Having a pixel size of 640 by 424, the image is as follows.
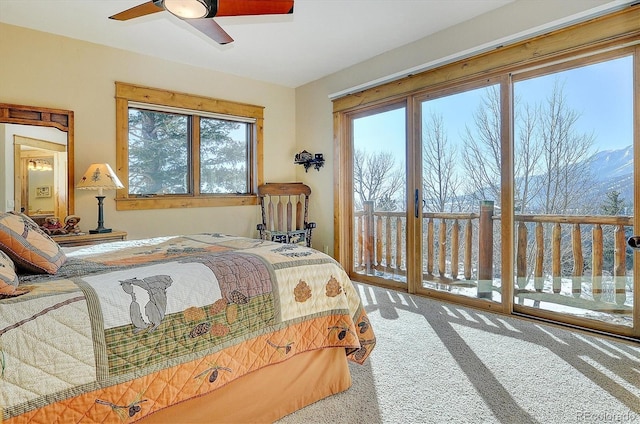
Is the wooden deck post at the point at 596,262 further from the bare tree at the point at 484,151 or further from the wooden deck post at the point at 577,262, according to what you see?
the bare tree at the point at 484,151

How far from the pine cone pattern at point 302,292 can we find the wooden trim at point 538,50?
255cm

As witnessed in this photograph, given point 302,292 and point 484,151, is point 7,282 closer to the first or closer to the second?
point 302,292

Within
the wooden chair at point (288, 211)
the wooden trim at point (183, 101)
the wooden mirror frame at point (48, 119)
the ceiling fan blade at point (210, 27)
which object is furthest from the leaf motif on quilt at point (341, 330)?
the wooden trim at point (183, 101)

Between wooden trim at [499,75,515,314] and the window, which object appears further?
the window

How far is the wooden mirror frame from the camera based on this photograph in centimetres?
313

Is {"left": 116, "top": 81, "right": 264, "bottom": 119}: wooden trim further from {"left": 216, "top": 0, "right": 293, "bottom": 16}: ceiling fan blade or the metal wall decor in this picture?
{"left": 216, "top": 0, "right": 293, "bottom": 16}: ceiling fan blade

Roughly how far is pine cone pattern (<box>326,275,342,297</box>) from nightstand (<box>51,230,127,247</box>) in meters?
2.47

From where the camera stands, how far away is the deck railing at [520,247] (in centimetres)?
268

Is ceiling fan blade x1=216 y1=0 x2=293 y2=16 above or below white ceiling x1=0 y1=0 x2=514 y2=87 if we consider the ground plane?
below

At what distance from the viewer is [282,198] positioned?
188 inches

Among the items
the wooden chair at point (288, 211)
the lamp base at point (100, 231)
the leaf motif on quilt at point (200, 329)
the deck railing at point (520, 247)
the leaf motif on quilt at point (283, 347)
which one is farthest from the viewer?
the wooden chair at point (288, 211)

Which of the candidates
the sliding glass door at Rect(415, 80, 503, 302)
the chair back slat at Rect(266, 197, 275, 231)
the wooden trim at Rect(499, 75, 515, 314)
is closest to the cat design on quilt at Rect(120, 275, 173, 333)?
the wooden trim at Rect(499, 75, 515, 314)

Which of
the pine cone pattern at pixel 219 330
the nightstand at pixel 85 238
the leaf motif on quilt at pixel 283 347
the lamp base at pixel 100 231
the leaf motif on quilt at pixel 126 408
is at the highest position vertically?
the lamp base at pixel 100 231

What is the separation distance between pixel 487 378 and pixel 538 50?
7.86ft
